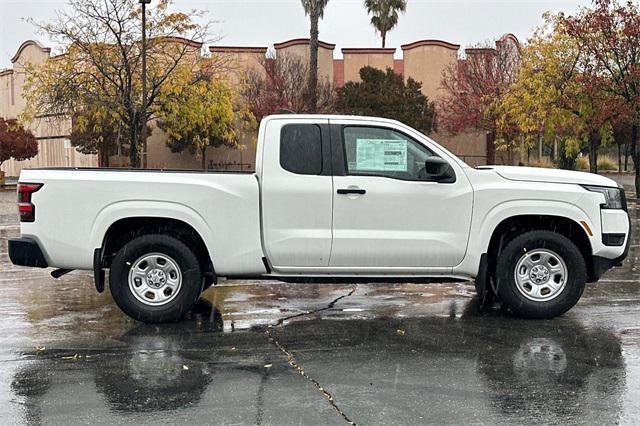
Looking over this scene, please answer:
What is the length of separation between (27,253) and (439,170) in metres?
4.03

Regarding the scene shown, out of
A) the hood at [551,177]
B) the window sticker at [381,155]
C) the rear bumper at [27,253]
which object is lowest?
the rear bumper at [27,253]

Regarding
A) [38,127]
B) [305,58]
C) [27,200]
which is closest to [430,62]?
[305,58]

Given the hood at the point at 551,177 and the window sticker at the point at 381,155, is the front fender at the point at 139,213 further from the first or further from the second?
the hood at the point at 551,177

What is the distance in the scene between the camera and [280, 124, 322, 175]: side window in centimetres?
725

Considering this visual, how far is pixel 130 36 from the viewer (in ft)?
88.6

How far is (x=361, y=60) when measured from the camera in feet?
169

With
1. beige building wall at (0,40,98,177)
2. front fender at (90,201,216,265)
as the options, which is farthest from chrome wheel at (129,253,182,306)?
beige building wall at (0,40,98,177)

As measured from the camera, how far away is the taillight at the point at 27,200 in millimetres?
7102

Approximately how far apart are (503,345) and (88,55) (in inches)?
948

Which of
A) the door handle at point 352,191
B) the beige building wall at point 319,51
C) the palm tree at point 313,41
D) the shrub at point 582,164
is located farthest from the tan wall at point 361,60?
the door handle at point 352,191

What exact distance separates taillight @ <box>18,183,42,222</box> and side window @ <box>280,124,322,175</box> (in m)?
2.38

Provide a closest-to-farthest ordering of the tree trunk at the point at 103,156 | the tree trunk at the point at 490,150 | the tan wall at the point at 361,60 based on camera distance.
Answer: the tree trunk at the point at 103,156
the tan wall at the point at 361,60
the tree trunk at the point at 490,150

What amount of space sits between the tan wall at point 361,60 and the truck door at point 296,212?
44629mm

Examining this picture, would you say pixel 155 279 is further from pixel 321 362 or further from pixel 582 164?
pixel 582 164
